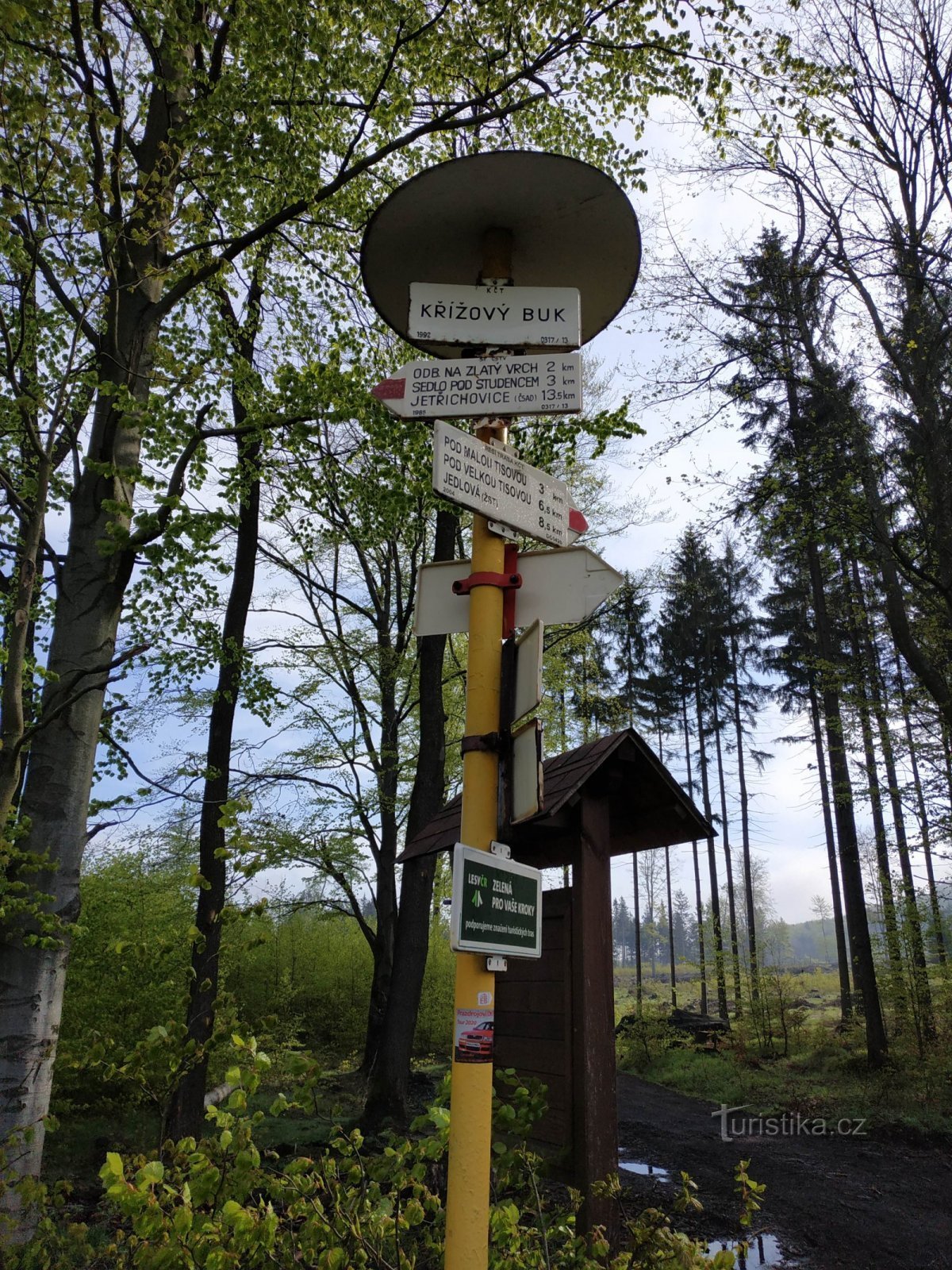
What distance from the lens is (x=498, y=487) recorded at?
8.92 feet

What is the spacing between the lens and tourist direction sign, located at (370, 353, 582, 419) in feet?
9.12

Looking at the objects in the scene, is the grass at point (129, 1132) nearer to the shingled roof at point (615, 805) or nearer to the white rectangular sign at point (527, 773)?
the shingled roof at point (615, 805)

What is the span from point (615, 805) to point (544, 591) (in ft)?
9.54

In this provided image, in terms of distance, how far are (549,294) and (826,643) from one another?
16.0 m

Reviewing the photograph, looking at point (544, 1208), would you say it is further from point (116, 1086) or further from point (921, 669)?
point (921, 669)

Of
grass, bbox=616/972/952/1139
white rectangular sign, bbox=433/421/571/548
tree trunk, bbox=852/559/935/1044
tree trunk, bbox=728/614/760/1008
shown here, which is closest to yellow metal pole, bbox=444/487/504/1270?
white rectangular sign, bbox=433/421/571/548

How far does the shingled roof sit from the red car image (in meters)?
2.01

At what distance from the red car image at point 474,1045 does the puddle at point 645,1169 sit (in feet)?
23.8

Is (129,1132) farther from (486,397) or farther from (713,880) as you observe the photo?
(713,880)

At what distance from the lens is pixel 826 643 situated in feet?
56.2

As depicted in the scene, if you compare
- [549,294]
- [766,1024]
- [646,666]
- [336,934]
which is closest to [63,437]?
[549,294]

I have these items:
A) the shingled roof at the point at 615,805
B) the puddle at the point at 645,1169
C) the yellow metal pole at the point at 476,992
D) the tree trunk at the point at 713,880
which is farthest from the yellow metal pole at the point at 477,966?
the tree trunk at the point at 713,880

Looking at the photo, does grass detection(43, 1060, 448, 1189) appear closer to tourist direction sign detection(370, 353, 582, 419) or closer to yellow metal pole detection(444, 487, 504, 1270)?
yellow metal pole detection(444, 487, 504, 1270)

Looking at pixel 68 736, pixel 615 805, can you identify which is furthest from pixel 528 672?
pixel 68 736
